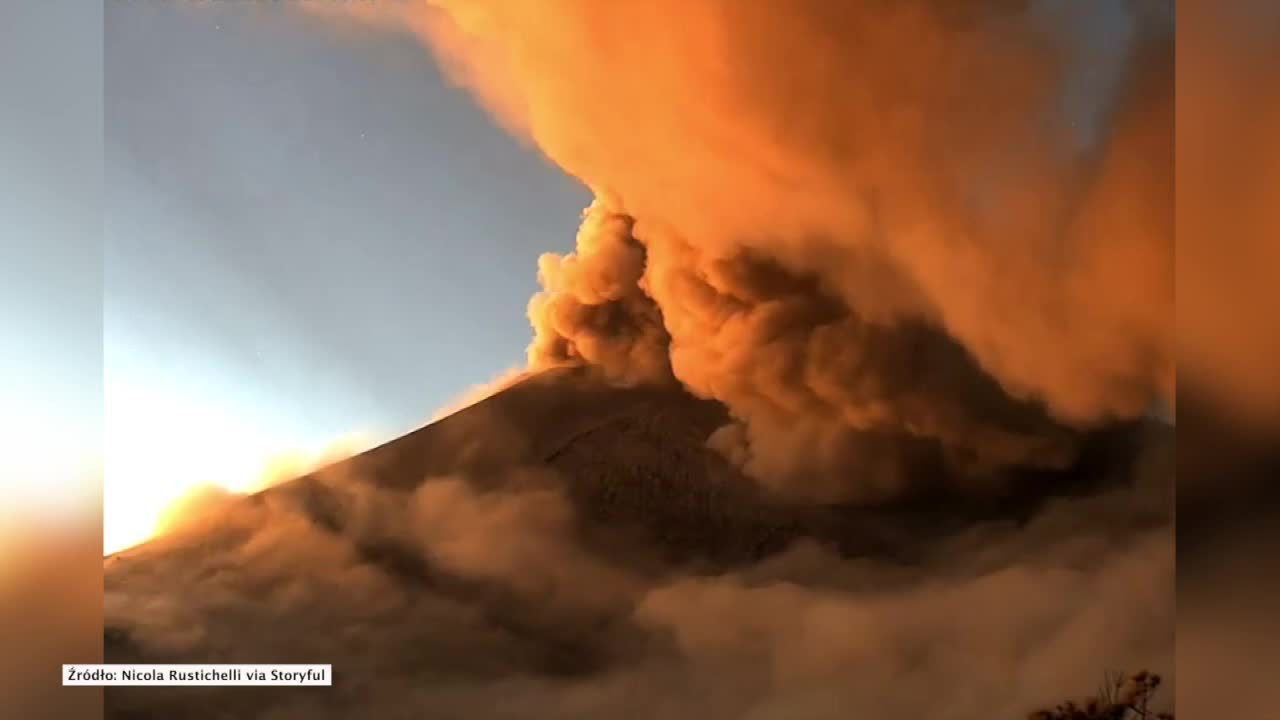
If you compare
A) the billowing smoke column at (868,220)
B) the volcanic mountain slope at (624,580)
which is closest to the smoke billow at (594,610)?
the volcanic mountain slope at (624,580)

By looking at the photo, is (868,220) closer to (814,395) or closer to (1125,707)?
(814,395)

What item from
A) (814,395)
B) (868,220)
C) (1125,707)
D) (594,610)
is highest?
(868,220)

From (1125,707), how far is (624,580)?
85 cm

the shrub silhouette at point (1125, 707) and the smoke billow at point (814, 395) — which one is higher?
the smoke billow at point (814, 395)

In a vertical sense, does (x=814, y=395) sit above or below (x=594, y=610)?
above

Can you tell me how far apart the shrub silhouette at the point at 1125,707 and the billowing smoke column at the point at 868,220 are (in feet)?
1.27

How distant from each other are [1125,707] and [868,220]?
0.90 metres

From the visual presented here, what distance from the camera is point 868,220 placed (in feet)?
4.94

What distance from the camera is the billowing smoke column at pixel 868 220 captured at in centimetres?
149

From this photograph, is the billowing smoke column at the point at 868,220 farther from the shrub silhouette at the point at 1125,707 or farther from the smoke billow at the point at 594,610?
the shrub silhouette at the point at 1125,707

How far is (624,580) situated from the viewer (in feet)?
4.95

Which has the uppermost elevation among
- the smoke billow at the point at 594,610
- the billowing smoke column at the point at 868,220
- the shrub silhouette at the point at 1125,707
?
the billowing smoke column at the point at 868,220

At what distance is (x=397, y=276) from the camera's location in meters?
1.54

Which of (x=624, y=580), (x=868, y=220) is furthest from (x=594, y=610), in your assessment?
(x=868, y=220)
